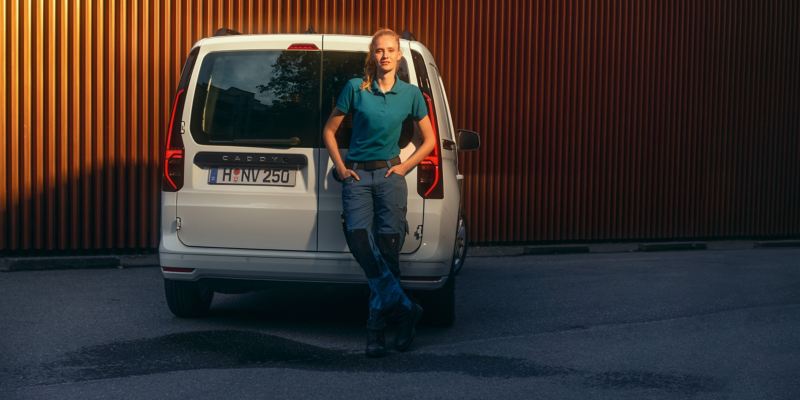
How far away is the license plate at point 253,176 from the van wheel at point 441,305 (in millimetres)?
1257

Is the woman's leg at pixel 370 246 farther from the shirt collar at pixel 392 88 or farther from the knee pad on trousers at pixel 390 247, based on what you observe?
the shirt collar at pixel 392 88

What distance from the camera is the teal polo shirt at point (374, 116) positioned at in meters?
6.64

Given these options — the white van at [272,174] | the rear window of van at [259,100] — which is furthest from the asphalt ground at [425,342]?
the rear window of van at [259,100]

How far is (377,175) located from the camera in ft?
21.8

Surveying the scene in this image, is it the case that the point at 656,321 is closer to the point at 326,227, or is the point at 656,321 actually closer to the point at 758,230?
the point at 326,227

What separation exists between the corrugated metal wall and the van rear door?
4.38m

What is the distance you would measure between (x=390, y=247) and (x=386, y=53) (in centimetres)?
112

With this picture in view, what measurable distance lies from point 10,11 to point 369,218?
18.6 feet

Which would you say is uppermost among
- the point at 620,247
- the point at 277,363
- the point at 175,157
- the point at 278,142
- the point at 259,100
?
the point at 259,100

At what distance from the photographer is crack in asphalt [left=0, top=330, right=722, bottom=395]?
232 inches

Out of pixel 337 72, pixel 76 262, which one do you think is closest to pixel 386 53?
pixel 337 72

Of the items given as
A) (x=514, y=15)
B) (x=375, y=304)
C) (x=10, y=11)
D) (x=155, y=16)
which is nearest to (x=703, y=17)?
(x=514, y=15)

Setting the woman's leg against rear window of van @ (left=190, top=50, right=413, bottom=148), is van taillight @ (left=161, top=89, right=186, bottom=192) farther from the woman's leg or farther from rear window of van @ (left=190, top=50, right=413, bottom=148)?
the woman's leg

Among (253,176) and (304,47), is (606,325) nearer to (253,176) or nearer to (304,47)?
(253,176)
